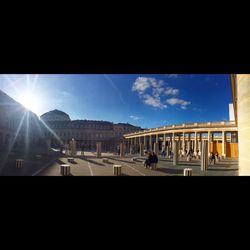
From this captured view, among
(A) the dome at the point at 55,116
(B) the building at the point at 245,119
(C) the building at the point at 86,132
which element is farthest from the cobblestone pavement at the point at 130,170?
(A) the dome at the point at 55,116

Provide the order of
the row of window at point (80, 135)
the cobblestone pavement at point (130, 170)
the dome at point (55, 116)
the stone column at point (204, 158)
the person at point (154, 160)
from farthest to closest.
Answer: the dome at point (55, 116) → the row of window at point (80, 135) → the stone column at point (204, 158) → the person at point (154, 160) → the cobblestone pavement at point (130, 170)

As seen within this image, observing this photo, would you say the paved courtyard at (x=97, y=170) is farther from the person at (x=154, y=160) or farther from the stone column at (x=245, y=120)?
the stone column at (x=245, y=120)

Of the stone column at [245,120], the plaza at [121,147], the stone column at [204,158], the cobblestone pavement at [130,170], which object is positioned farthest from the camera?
the stone column at [204,158]

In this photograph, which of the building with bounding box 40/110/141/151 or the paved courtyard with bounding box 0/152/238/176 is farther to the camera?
the building with bounding box 40/110/141/151

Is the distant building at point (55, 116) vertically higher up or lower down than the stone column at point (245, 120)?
higher up

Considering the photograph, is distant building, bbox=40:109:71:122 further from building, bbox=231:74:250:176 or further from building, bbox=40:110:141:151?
building, bbox=231:74:250:176

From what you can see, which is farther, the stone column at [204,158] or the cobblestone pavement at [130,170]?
the stone column at [204,158]

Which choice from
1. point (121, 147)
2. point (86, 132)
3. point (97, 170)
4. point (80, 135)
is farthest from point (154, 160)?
point (80, 135)

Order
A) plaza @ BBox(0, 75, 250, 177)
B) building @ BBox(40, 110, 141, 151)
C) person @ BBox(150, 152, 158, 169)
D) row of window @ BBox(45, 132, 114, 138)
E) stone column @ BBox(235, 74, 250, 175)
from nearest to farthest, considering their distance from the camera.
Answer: stone column @ BBox(235, 74, 250, 175)
plaza @ BBox(0, 75, 250, 177)
person @ BBox(150, 152, 158, 169)
building @ BBox(40, 110, 141, 151)
row of window @ BBox(45, 132, 114, 138)

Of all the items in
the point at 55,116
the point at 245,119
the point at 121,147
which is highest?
the point at 55,116

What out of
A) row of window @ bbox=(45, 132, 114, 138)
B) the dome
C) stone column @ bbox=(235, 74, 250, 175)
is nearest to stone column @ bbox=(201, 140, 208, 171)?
stone column @ bbox=(235, 74, 250, 175)

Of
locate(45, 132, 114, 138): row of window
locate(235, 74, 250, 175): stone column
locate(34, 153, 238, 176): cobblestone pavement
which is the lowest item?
locate(34, 153, 238, 176): cobblestone pavement

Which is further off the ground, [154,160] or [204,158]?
[204,158]

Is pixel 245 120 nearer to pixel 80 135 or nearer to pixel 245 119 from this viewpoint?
pixel 245 119
